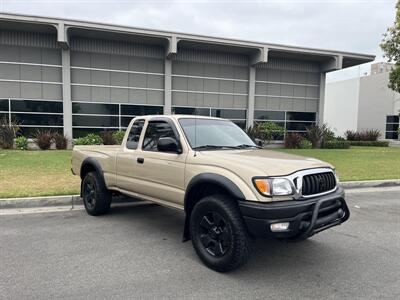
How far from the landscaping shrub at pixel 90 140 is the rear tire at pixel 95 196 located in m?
12.5

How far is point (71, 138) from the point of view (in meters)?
19.8

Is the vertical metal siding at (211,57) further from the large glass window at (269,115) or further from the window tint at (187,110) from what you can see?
the large glass window at (269,115)

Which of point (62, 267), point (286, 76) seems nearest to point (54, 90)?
point (286, 76)

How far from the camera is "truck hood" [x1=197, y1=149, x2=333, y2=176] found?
3678 millimetres

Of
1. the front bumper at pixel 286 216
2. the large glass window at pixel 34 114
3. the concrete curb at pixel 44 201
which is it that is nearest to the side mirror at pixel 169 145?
the front bumper at pixel 286 216

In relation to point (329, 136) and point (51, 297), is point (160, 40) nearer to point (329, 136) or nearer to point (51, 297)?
point (329, 136)

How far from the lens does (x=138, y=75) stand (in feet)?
69.6

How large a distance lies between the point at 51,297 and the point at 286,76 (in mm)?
23912

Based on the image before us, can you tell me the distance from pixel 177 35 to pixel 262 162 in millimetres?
17622

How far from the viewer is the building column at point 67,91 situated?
63.6ft

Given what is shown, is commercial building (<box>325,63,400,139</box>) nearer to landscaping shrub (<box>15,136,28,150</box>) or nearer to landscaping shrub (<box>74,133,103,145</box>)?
landscaping shrub (<box>74,133,103,145</box>)

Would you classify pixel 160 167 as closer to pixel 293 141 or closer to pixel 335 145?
pixel 293 141

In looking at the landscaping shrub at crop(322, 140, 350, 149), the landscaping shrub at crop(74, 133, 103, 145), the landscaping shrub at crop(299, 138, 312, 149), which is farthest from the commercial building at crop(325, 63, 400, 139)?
the landscaping shrub at crop(74, 133, 103, 145)

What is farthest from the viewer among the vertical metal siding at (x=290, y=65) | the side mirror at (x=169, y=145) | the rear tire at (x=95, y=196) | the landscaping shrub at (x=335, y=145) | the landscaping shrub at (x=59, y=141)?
the vertical metal siding at (x=290, y=65)
